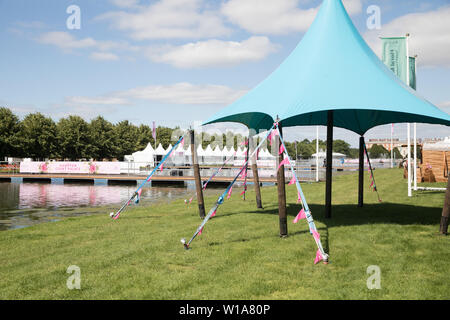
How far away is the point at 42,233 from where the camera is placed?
9891 mm

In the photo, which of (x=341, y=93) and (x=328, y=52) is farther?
(x=328, y=52)

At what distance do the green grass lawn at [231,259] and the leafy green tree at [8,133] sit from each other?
60.6 m

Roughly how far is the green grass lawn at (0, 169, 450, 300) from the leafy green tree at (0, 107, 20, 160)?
60578 mm

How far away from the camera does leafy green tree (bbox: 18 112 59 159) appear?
65.5m

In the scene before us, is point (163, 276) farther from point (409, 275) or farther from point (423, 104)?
point (423, 104)

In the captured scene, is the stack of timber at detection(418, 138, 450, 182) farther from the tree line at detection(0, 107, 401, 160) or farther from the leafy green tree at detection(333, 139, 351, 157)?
the leafy green tree at detection(333, 139, 351, 157)

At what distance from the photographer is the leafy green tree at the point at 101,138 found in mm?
76500

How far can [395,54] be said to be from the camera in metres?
14.8

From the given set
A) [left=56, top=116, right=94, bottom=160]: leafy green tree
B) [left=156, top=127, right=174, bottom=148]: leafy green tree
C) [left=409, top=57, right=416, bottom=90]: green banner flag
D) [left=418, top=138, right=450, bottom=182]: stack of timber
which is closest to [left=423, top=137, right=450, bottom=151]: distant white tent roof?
[left=418, top=138, right=450, bottom=182]: stack of timber

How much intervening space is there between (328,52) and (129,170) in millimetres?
31898

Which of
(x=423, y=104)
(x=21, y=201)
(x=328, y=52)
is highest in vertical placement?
(x=328, y=52)

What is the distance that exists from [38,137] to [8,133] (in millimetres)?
4722
